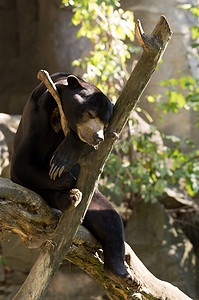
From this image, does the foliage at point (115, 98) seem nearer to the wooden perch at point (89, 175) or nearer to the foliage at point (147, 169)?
the foliage at point (147, 169)

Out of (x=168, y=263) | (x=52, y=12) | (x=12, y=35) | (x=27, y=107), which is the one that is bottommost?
(x=168, y=263)

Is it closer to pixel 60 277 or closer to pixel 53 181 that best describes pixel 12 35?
pixel 60 277

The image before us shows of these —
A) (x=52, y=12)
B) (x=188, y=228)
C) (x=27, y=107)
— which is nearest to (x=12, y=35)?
(x=52, y=12)

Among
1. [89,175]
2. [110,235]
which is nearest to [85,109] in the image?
[89,175]

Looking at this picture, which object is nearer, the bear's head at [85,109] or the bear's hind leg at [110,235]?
the bear's head at [85,109]

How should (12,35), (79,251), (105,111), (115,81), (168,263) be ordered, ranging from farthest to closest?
1. (12,35)
2. (168,263)
3. (115,81)
4. (79,251)
5. (105,111)

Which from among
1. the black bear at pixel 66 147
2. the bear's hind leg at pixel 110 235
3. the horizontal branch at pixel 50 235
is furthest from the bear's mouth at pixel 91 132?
the bear's hind leg at pixel 110 235

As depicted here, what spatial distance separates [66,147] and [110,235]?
2.44 ft

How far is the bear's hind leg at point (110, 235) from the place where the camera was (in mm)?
2531

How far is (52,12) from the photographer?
801 cm

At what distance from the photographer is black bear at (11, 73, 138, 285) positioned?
220 centimetres

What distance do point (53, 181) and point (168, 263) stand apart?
10.4 feet

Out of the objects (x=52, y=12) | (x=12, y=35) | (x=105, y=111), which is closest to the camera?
(x=105, y=111)

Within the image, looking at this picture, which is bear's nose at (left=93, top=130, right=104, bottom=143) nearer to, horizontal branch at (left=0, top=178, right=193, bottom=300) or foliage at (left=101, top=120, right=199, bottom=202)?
horizontal branch at (left=0, top=178, right=193, bottom=300)
